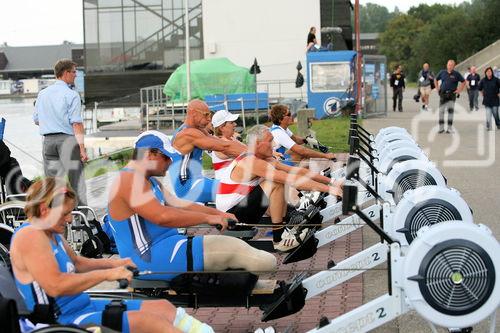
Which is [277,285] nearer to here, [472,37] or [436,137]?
[436,137]

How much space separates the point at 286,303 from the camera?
685 cm

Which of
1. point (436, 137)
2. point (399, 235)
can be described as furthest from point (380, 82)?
point (399, 235)

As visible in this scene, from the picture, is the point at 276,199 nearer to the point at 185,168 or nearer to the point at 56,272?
the point at 185,168

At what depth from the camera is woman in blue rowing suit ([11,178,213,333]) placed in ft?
17.2

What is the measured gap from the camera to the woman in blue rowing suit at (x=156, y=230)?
261 inches

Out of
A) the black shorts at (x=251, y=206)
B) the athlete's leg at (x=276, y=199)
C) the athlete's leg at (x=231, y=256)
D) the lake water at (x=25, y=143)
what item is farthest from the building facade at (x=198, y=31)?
the athlete's leg at (x=231, y=256)

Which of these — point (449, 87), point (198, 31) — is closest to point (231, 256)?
point (449, 87)

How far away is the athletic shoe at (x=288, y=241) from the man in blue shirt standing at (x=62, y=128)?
107 inches

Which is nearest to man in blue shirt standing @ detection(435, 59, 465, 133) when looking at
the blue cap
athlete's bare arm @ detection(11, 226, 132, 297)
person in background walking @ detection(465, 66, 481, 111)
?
person in background walking @ detection(465, 66, 481, 111)

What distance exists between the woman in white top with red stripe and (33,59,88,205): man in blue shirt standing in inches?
64.0

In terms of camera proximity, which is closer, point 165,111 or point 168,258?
point 168,258

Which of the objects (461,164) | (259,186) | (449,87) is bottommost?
(461,164)

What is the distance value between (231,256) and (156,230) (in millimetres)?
572

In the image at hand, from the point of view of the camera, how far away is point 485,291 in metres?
5.92
